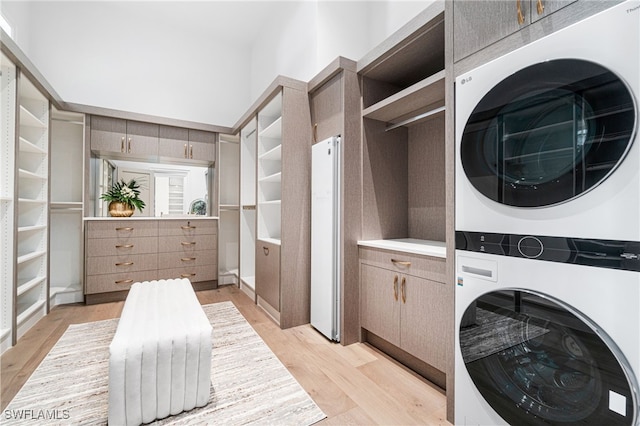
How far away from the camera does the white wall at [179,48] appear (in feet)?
9.68

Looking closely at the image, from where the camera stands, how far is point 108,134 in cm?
337

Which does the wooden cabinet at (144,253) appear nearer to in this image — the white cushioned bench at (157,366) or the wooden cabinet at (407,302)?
the white cushioned bench at (157,366)

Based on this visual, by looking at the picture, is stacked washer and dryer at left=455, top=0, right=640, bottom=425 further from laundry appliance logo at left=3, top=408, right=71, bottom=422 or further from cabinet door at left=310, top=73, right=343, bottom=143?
laundry appliance logo at left=3, top=408, right=71, bottom=422

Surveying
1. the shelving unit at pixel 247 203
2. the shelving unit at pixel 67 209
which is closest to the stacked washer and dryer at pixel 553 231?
the shelving unit at pixel 247 203

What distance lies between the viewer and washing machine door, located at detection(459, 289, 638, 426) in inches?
33.2

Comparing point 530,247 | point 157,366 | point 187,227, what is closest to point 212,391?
point 157,366

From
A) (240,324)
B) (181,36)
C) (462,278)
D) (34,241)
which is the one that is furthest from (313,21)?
(34,241)

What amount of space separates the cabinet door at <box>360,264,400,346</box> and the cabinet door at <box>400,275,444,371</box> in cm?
6

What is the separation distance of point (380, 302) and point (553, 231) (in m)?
1.25

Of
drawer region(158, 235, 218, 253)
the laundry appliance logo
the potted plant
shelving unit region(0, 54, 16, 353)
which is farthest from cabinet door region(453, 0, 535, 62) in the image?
the potted plant

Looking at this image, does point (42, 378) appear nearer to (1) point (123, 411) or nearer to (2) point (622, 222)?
(1) point (123, 411)

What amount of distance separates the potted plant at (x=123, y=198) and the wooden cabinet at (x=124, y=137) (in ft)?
1.23

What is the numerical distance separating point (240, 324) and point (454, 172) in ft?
7.25

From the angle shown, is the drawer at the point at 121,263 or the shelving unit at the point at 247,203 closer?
the drawer at the point at 121,263
